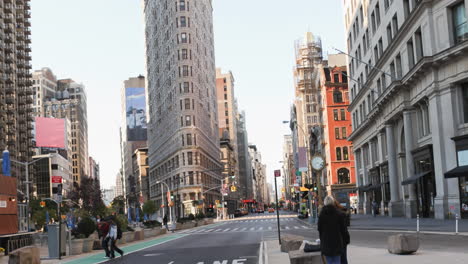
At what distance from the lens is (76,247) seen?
28891mm

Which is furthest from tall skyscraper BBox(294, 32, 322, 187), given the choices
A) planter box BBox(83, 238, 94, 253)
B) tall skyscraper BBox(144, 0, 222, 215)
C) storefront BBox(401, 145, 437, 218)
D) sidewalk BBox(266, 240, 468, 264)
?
sidewalk BBox(266, 240, 468, 264)

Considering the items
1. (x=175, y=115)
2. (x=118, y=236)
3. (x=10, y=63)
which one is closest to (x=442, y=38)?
(x=118, y=236)

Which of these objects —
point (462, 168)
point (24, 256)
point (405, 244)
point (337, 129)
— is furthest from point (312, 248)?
point (337, 129)

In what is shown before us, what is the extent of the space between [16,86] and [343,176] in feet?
209

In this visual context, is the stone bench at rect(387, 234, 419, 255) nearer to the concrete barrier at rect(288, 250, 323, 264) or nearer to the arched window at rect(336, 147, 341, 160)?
the concrete barrier at rect(288, 250, 323, 264)

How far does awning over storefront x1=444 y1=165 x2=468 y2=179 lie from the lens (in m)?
35.2

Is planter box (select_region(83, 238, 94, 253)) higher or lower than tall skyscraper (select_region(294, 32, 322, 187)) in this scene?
lower

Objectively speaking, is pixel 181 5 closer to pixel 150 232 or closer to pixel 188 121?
pixel 188 121

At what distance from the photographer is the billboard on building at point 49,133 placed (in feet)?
368

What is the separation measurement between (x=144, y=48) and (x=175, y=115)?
47704 mm

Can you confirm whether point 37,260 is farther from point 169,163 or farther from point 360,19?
point 169,163

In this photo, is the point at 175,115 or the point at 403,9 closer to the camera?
the point at 403,9

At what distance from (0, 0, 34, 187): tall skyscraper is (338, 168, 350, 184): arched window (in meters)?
55.0

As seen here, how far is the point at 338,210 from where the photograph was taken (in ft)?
36.3
